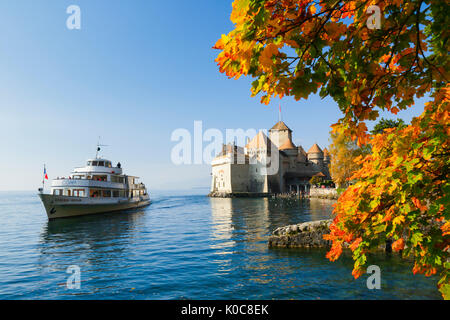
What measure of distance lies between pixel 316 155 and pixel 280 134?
13460 millimetres

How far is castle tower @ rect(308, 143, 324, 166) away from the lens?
278 ft

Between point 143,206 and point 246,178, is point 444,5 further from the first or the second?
point 246,178

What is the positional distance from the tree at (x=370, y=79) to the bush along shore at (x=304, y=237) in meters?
11.4

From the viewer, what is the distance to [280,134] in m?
87.9

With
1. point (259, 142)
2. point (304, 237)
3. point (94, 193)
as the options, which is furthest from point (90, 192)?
point (259, 142)

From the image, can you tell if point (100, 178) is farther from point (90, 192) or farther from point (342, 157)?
point (342, 157)

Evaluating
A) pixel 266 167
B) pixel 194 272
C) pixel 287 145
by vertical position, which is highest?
pixel 287 145

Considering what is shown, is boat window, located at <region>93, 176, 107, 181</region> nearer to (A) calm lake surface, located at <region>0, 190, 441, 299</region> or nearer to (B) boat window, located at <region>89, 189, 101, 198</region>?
(B) boat window, located at <region>89, 189, 101, 198</region>

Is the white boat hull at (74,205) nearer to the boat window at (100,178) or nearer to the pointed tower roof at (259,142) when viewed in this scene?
the boat window at (100,178)

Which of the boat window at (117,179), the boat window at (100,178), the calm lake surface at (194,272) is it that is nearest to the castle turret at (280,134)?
the boat window at (117,179)

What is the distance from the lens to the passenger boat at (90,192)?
3253 centimetres

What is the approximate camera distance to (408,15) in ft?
9.20

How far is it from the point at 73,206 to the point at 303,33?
3780cm
